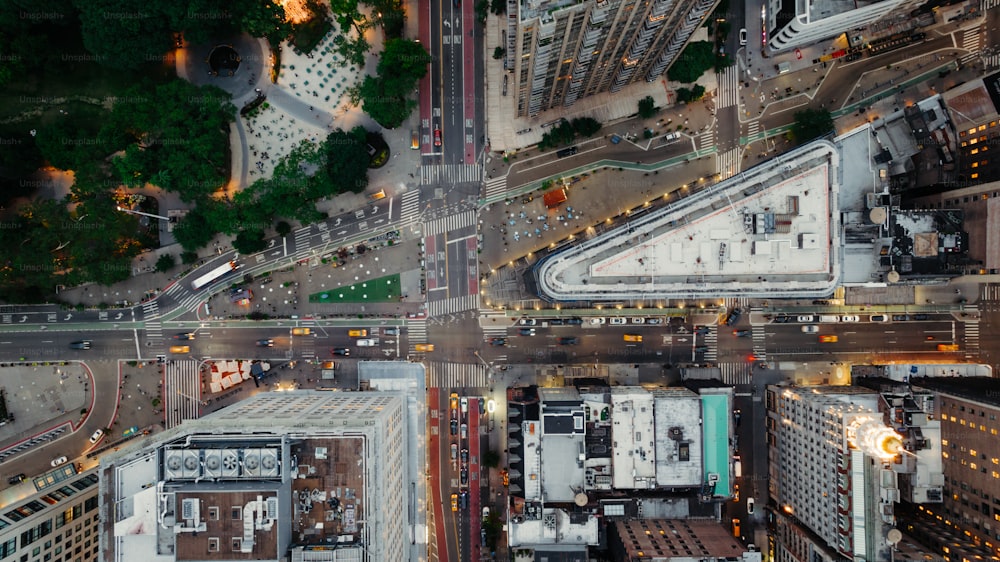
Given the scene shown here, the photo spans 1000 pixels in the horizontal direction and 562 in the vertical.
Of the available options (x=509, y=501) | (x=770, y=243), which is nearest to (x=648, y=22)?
(x=770, y=243)

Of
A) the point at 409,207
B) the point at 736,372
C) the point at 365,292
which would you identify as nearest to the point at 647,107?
the point at 409,207

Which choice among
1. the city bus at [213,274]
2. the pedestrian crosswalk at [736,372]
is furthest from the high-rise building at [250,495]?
the pedestrian crosswalk at [736,372]

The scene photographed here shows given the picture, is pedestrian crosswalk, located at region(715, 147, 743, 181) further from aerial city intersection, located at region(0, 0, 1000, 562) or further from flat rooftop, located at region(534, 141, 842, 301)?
flat rooftop, located at region(534, 141, 842, 301)

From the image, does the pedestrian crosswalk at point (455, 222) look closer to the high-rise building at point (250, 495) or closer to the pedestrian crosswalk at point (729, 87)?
the high-rise building at point (250, 495)

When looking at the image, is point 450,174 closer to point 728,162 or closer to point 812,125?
point 728,162

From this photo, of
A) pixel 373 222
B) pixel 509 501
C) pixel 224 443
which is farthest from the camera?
pixel 373 222

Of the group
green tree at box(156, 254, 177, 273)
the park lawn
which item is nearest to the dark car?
the park lawn

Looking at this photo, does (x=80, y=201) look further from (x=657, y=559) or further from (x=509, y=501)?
(x=657, y=559)
